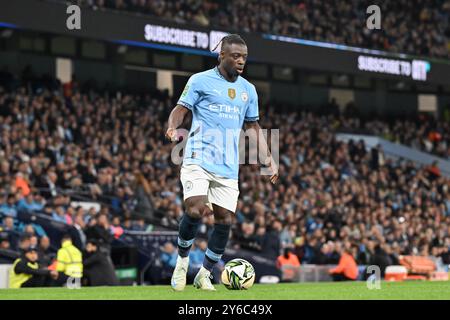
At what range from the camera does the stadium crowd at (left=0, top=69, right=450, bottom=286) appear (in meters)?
21.1

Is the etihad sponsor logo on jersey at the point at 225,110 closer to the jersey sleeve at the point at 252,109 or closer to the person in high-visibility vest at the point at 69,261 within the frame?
the jersey sleeve at the point at 252,109

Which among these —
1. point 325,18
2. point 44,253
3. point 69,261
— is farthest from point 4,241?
point 325,18

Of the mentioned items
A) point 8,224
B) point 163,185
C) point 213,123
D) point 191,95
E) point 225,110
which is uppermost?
point 191,95

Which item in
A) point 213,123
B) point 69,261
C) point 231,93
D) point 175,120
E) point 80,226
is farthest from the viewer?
point 80,226

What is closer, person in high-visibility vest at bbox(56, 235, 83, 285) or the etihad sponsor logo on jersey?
the etihad sponsor logo on jersey

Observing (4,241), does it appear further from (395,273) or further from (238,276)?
(395,273)

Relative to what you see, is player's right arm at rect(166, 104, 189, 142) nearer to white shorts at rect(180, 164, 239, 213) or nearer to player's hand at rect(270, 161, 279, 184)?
white shorts at rect(180, 164, 239, 213)

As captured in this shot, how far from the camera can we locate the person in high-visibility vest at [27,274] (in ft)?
50.8

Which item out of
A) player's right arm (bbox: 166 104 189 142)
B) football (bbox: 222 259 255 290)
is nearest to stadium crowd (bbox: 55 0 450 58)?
player's right arm (bbox: 166 104 189 142)

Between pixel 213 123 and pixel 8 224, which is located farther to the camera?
pixel 8 224

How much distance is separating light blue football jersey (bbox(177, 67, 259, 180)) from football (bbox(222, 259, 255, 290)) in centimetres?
104

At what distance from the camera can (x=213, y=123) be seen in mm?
10164

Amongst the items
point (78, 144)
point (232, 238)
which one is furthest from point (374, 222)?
point (78, 144)

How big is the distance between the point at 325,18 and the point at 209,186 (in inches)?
1062
